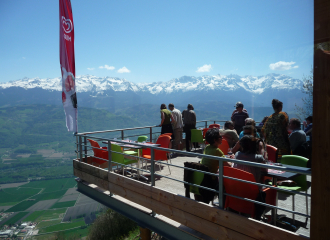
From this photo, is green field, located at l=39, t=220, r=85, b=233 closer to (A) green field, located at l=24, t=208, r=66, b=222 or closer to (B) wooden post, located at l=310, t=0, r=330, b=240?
(A) green field, located at l=24, t=208, r=66, b=222

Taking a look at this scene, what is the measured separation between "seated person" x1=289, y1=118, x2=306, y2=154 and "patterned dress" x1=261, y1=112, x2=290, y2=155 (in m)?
0.18

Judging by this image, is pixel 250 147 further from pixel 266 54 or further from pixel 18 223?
pixel 18 223

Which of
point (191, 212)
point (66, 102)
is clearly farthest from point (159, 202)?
point (66, 102)

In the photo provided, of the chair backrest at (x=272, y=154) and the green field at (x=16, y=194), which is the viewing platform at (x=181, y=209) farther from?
the green field at (x=16, y=194)

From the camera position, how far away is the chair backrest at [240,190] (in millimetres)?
3047

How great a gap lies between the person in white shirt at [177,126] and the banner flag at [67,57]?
346cm

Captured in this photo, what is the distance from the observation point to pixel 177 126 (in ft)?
28.9

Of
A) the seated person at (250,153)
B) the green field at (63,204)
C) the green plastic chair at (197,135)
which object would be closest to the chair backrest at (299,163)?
the seated person at (250,153)

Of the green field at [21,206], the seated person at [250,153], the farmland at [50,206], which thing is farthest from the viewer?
the green field at [21,206]

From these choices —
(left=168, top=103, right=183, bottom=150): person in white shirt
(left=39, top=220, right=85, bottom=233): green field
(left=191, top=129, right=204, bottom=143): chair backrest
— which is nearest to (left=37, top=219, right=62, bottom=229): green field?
(left=39, top=220, right=85, bottom=233): green field

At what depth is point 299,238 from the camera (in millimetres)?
2537

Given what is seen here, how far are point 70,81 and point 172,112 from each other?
3.67 m

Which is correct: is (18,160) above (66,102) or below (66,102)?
below

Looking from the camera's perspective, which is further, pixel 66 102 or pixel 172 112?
pixel 172 112
